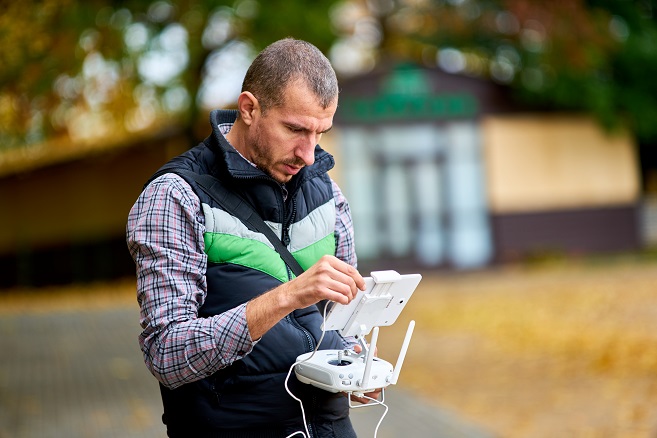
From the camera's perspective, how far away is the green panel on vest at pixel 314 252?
290 cm

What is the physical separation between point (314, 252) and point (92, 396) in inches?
326

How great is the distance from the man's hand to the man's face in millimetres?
392

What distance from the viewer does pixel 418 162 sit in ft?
82.9

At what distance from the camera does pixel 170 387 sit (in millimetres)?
2691

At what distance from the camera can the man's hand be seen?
8.01 ft

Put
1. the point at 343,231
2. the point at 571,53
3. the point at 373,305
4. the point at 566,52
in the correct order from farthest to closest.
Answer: the point at 566,52
the point at 571,53
the point at 343,231
the point at 373,305

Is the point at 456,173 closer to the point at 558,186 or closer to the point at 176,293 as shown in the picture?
the point at 558,186

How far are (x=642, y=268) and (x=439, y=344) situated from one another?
10463 millimetres

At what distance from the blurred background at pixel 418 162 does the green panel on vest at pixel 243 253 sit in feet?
29.8

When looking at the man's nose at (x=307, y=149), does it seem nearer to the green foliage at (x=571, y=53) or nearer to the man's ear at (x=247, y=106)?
the man's ear at (x=247, y=106)

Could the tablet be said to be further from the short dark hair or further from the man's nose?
the short dark hair

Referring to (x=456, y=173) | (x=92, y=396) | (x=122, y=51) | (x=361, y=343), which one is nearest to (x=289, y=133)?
(x=361, y=343)

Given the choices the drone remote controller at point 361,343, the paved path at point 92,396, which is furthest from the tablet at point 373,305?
the paved path at point 92,396

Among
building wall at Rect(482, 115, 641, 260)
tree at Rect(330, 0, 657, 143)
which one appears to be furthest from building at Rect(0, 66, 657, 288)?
tree at Rect(330, 0, 657, 143)
